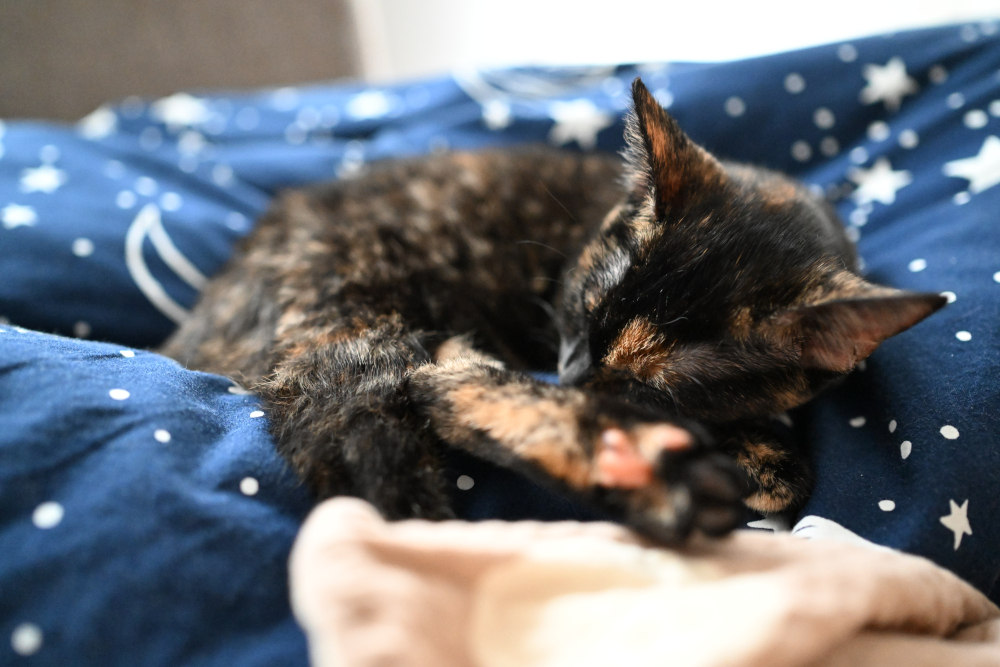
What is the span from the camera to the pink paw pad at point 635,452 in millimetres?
525

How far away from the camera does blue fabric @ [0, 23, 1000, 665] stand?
489mm

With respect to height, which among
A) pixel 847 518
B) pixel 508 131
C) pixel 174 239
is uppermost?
pixel 508 131

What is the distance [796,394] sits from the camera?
2.44 feet

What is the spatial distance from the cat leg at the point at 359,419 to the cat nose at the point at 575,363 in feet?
0.71

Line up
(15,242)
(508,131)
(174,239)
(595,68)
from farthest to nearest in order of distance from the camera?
(595,68), (508,131), (174,239), (15,242)

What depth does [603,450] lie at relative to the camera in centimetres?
54

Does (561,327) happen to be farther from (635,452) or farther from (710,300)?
(635,452)

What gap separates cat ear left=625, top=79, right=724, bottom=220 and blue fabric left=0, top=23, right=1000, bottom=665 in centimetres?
37

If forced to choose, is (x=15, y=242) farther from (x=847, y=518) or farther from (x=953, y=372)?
(x=953, y=372)

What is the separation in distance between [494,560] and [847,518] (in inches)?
17.7

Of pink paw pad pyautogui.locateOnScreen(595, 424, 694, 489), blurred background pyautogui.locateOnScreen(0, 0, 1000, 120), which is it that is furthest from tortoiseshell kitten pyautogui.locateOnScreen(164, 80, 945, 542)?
blurred background pyautogui.locateOnScreen(0, 0, 1000, 120)

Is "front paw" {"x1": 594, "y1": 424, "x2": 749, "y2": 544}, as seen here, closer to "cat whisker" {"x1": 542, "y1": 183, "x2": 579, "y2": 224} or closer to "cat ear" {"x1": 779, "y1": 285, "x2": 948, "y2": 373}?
"cat ear" {"x1": 779, "y1": 285, "x2": 948, "y2": 373}

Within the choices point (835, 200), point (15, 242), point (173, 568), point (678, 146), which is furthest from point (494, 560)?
point (835, 200)

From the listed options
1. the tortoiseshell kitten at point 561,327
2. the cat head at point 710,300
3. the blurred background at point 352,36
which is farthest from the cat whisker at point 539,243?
the blurred background at point 352,36
